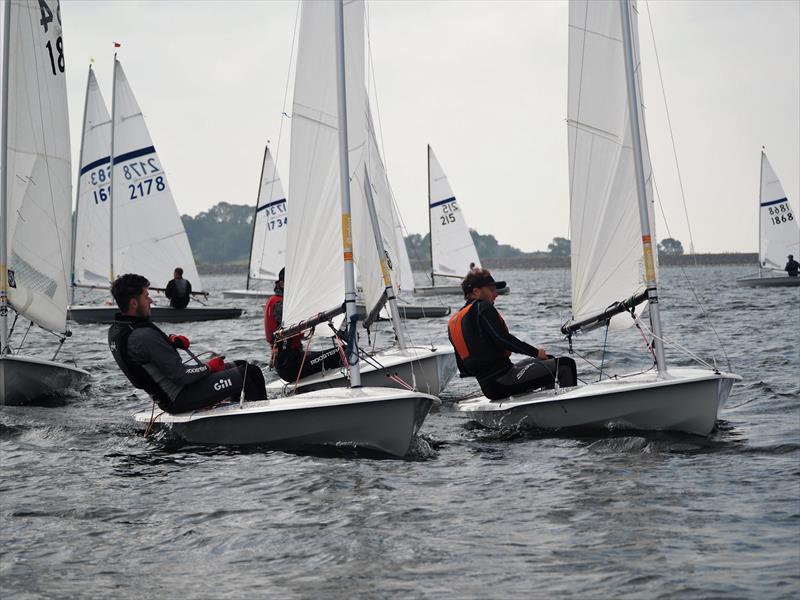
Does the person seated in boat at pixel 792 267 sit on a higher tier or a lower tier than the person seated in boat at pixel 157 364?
higher

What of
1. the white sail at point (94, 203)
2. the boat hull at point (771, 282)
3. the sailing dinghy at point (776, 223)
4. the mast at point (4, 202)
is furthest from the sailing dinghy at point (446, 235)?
the mast at point (4, 202)

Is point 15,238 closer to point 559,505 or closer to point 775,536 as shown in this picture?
point 559,505

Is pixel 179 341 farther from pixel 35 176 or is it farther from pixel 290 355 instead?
pixel 35 176

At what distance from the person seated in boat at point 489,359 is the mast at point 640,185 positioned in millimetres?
789

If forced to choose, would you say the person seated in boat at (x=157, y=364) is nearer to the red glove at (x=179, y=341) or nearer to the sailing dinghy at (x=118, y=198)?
the red glove at (x=179, y=341)

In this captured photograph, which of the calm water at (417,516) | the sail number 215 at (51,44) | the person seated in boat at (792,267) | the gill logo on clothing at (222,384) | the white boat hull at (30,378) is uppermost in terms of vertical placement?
the sail number 215 at (51,44)

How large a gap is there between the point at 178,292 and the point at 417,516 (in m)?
18.2

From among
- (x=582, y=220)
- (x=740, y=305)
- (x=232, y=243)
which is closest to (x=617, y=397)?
(x=582, y=220)

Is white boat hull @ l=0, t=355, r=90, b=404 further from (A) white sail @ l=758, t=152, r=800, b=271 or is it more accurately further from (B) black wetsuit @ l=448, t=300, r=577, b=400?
(A) white sail @ l=758, t=152, r=800, b=271

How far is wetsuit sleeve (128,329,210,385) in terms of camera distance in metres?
7.32

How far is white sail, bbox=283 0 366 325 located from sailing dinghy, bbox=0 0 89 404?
392 centimetres

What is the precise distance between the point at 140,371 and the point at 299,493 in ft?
6.30

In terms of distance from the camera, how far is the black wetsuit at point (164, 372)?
734 cm

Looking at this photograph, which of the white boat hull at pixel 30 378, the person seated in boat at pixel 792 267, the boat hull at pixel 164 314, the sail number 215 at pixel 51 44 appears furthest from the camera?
the person seated in boat at pixel 792 267
